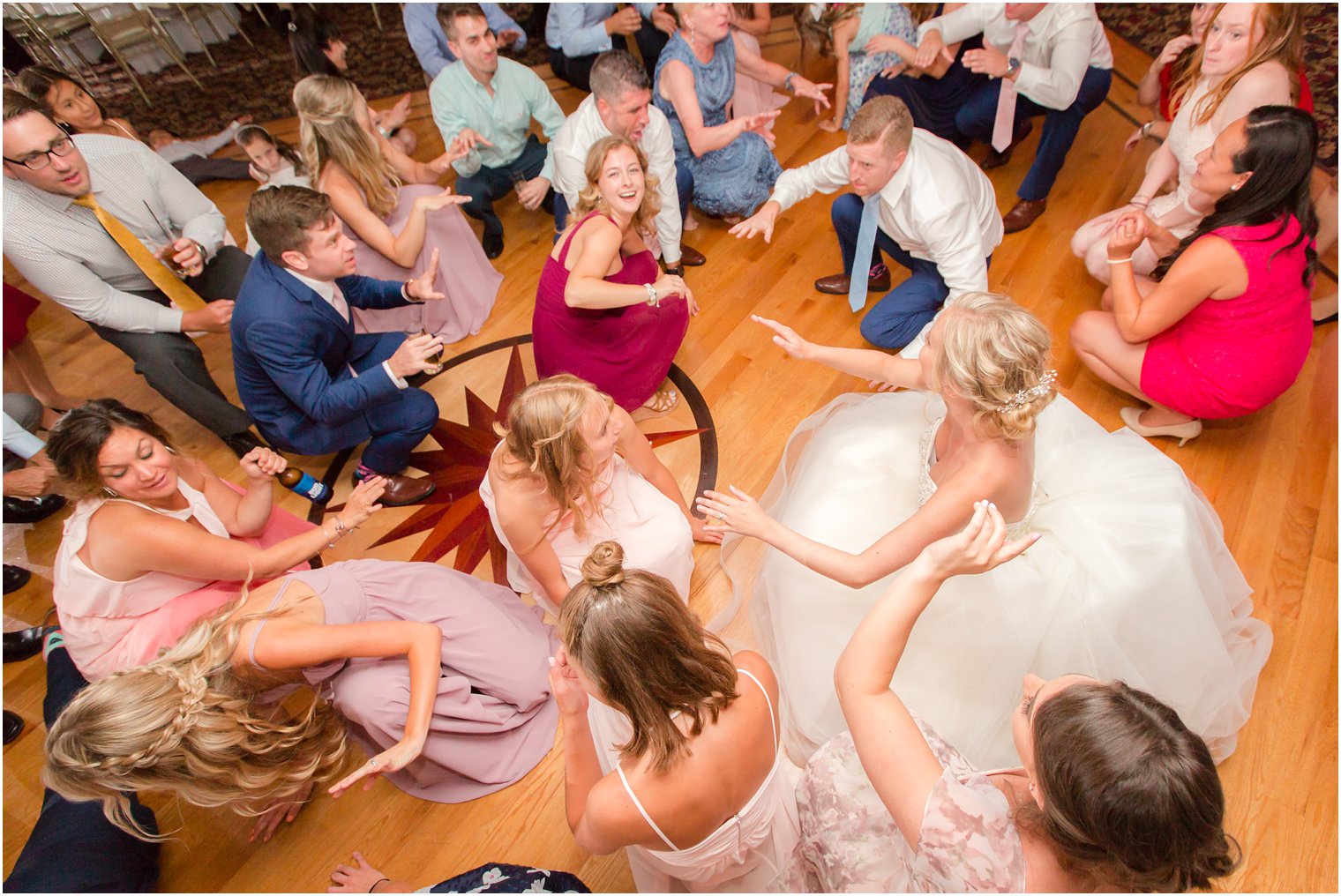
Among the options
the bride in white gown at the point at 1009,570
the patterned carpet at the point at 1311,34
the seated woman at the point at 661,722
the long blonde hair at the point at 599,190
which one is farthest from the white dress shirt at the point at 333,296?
the patterned carpet at the point at 1311,34

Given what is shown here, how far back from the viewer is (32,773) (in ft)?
8.29

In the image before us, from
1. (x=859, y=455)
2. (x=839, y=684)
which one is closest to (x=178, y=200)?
(x=859, y=455)

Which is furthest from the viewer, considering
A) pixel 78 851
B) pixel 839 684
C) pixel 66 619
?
pixel 66 619

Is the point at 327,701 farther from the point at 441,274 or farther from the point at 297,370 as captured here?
the point at 441,274

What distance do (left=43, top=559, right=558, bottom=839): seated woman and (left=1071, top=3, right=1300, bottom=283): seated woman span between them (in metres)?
3.00

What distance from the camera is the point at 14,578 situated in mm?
3086

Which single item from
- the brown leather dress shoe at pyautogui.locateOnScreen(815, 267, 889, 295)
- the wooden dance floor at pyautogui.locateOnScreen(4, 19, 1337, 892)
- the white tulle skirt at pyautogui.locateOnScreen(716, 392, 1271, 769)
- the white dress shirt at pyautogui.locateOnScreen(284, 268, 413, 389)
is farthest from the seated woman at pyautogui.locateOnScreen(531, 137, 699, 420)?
the white tulle skirt at pyautogui.locateOnScreen(716, 392, 1271, 769)

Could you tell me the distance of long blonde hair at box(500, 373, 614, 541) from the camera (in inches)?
78.7

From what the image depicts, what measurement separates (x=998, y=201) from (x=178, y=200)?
4.26m

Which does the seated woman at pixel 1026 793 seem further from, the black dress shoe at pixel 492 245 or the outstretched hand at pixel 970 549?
the black dress shoe at pixel 492 245

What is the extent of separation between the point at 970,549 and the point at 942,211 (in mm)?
1994

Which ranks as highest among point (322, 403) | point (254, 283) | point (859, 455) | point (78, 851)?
point (254, 283)

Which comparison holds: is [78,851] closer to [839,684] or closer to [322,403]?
[322,403]

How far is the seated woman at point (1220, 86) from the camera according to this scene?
8.95 feet
